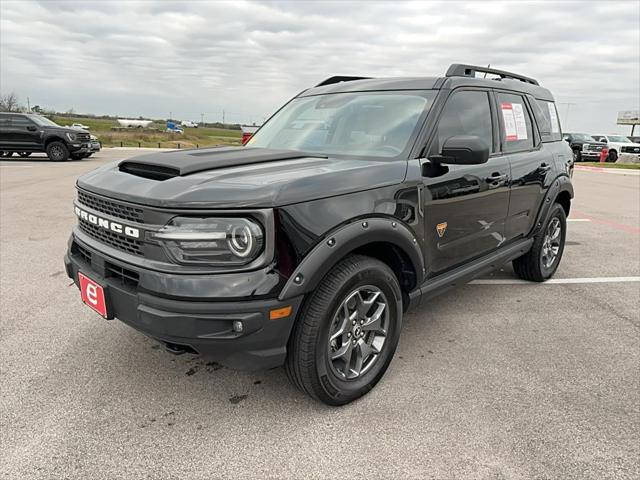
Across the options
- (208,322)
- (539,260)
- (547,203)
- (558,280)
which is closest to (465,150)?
(208,322)

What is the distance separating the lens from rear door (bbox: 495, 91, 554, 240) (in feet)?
12.7

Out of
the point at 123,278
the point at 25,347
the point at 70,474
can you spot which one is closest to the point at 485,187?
the point at 123,278

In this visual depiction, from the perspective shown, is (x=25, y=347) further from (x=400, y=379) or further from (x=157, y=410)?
(x=400, y=379)

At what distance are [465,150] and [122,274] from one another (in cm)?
198

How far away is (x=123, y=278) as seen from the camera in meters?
2.38

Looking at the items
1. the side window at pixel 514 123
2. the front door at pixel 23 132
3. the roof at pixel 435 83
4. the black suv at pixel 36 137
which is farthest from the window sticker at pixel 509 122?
the front door at pixel 23 132

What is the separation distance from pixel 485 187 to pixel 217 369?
224 centimetres

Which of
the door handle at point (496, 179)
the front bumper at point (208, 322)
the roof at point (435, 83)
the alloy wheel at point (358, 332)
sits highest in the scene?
the roof at point (435, 83)

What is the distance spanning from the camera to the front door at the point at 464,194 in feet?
9.86

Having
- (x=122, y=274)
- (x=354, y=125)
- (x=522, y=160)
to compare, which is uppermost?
(x=354, y=125)

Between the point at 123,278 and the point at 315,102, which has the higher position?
the point at 315,102

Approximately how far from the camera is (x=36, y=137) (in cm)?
1730

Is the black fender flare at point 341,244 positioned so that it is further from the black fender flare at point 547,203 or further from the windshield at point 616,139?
the windshield at point 616,139

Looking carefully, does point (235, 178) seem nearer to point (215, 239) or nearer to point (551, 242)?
point (215, 239)
